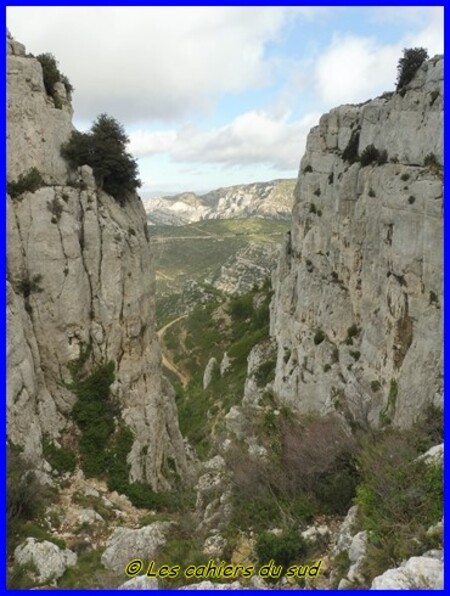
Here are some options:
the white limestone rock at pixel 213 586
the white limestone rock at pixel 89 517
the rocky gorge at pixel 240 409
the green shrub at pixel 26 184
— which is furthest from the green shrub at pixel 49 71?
the white limestone rock at pixel 213 586

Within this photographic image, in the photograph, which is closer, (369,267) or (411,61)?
(411,61)

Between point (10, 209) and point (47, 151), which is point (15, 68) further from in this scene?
point (10, 209)

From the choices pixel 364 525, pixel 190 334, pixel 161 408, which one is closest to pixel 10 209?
pixel 161 408

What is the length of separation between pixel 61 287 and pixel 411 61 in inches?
1142

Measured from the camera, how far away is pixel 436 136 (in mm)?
29844

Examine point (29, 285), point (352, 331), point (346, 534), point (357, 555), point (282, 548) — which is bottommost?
point (282, 548)

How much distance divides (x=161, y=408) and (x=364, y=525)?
2030cm

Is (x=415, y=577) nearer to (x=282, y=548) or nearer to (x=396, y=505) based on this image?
(x=396, y=505)

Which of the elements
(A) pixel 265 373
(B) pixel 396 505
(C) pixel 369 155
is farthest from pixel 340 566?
(A) pixel 265 373

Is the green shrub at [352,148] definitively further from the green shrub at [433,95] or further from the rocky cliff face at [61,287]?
the rocky cliff face at [61,287]

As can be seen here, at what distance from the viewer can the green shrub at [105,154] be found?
89.5 feet

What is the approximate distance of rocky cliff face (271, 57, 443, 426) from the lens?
29.4 m

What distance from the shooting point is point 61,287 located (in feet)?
82.3

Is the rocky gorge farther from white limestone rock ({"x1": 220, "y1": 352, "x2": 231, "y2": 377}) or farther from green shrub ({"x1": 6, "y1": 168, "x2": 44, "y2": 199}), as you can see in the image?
white limestone rock ({"x1": 220, "y1": 352, "x2": 231, "y2": 377})
